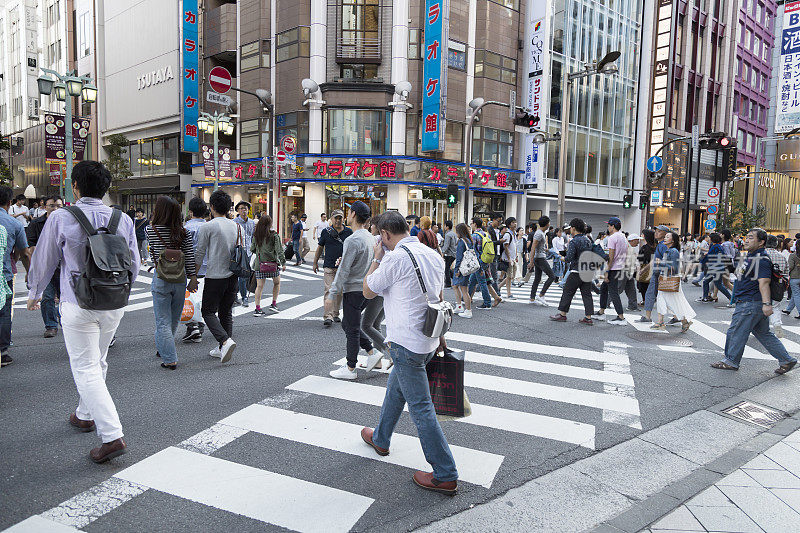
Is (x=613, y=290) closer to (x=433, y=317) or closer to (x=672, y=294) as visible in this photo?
(x=672, y=294)

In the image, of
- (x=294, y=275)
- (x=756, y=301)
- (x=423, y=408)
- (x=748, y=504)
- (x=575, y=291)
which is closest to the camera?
(x=423, y=408)

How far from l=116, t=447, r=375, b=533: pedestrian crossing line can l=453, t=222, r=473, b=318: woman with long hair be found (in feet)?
22.3

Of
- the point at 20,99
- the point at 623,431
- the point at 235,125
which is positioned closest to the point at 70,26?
the point at 20,99

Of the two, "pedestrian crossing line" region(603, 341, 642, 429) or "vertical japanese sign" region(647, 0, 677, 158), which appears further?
"vertical japanese sign" region(647, 0, 677, 158)

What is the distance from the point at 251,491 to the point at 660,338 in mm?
7773

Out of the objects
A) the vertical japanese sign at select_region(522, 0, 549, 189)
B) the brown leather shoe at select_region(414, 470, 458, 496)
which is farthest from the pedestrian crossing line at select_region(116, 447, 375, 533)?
the vertical japanese sign at select_region(522, 0, 549, 189)

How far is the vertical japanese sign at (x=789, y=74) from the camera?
21.4 meters

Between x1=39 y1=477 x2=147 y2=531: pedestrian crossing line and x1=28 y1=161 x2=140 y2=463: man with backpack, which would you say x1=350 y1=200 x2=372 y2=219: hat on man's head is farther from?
x1=39 y1=477 x2=147 y2=531: pedestrian crossing line

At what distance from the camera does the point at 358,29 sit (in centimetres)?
2673

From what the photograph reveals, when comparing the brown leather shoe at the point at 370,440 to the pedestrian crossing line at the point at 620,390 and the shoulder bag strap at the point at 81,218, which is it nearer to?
the pedestrian crossing line at the point at 620,390

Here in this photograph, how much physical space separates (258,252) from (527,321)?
5.32 metres

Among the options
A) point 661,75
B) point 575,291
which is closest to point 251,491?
point 575,291

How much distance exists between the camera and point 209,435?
428 centimetres

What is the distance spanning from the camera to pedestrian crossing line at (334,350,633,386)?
6.35 metres
